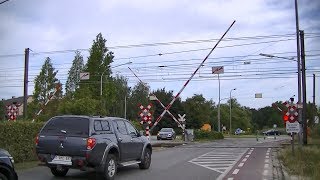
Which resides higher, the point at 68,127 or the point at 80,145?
the point at 68,127

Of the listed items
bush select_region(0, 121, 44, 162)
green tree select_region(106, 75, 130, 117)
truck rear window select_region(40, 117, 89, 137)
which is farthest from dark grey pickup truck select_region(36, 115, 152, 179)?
green tree select_region(106, 75, 130, 117)

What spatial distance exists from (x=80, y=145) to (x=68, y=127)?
80 centimetres

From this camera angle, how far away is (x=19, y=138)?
16984 millimetres

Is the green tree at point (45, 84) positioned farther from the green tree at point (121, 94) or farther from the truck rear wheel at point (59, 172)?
the truck rear wheel at point (59, 172)

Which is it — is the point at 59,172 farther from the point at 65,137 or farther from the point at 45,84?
the point at 45,84

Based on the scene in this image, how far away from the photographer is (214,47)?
33906mm

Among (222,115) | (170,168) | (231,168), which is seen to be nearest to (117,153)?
(170,168)

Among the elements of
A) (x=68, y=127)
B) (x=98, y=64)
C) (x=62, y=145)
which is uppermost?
(x=98, y=64)

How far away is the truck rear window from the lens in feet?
41.8

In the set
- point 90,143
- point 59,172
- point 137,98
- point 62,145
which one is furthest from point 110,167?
point 137,98

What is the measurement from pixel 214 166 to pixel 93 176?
5345mm

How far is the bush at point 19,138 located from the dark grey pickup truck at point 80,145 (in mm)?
3430

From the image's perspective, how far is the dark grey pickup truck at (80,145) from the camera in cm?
1244

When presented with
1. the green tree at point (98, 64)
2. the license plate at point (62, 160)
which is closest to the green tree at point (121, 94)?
the green tree at point (98, 64)
